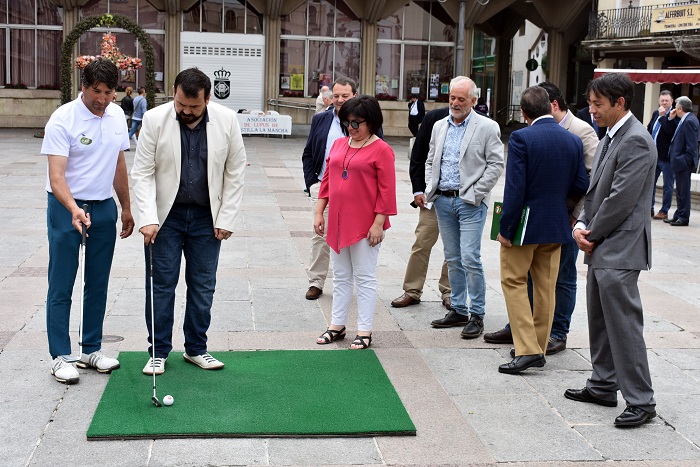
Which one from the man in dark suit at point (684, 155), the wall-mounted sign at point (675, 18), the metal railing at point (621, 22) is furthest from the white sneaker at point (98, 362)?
the metal railing at point (621, 22)

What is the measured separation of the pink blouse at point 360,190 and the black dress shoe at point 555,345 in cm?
142

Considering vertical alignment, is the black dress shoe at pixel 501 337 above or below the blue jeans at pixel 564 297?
below

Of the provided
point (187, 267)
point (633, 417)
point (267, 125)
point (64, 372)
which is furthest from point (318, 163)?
point (267, 125)

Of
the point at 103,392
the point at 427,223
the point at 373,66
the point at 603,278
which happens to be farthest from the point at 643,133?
the point at 373,66

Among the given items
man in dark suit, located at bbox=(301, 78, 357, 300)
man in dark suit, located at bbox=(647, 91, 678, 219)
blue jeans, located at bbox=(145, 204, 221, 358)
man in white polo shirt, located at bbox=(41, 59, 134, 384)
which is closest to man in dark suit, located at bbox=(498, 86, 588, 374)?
blue jeans, located at bbox=(145, 204, 221, 358)

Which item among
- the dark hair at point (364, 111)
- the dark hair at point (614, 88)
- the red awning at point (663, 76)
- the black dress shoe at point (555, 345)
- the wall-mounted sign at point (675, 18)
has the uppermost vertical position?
the wall-mounted sign at point (675, 18)

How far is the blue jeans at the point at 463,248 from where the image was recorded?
6590 millimetres

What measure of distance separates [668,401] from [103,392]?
3.25m

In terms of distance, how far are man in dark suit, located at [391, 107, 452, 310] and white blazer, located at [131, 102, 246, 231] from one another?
2.05 meters

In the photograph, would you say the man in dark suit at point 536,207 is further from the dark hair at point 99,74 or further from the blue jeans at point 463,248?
the dark hair at point 99,74

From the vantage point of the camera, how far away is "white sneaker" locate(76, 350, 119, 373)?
5516 millimetres

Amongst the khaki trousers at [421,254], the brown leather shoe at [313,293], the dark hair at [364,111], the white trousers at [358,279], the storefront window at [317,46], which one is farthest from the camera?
the storefront window at [317,46]

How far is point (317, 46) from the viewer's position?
109ft

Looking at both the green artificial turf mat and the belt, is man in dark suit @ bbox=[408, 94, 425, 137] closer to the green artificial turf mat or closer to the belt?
the belt
